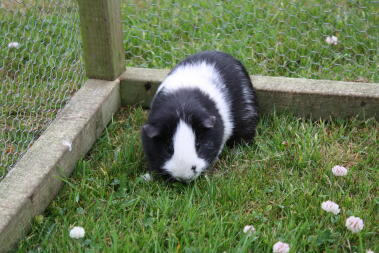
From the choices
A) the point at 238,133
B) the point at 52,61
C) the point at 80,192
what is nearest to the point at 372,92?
the point at 238,133

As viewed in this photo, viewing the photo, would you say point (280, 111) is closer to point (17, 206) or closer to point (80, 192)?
point (80, 192)

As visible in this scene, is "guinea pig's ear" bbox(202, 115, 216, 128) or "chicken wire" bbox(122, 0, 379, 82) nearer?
"guinea pig's ear" bbox(202, 115, 216, 128)

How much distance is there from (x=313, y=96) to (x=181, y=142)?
106 centimetres

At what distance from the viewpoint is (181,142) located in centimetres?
253

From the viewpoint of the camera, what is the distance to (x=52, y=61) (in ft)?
11.4

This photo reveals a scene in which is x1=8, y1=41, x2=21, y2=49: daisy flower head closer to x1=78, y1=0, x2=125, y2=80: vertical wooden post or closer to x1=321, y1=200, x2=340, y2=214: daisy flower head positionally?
x1=78, y1=0, x2=125, y2=80: vertical wooden post

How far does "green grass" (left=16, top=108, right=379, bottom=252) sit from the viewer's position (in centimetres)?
221

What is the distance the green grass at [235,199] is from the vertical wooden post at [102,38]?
45 cm

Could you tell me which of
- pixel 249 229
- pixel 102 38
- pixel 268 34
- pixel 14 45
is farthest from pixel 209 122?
pixel 14 45

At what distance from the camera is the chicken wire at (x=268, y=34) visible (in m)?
3.71

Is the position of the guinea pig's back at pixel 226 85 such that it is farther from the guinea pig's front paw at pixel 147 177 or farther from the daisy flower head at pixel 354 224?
the daisy flower head at pixel 354 224

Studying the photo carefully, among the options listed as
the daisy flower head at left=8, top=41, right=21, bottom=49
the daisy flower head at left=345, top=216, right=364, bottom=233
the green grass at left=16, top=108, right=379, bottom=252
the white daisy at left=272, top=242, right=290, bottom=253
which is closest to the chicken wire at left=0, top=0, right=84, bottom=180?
the daisy flower head at left=8, top=41, right=21, bottom=49

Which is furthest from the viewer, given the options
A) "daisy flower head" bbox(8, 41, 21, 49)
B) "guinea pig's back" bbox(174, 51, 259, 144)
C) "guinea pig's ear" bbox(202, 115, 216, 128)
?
"daisy flower head" bbox(8, 41, 21, 49)

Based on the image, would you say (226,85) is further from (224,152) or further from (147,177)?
(147,177)
